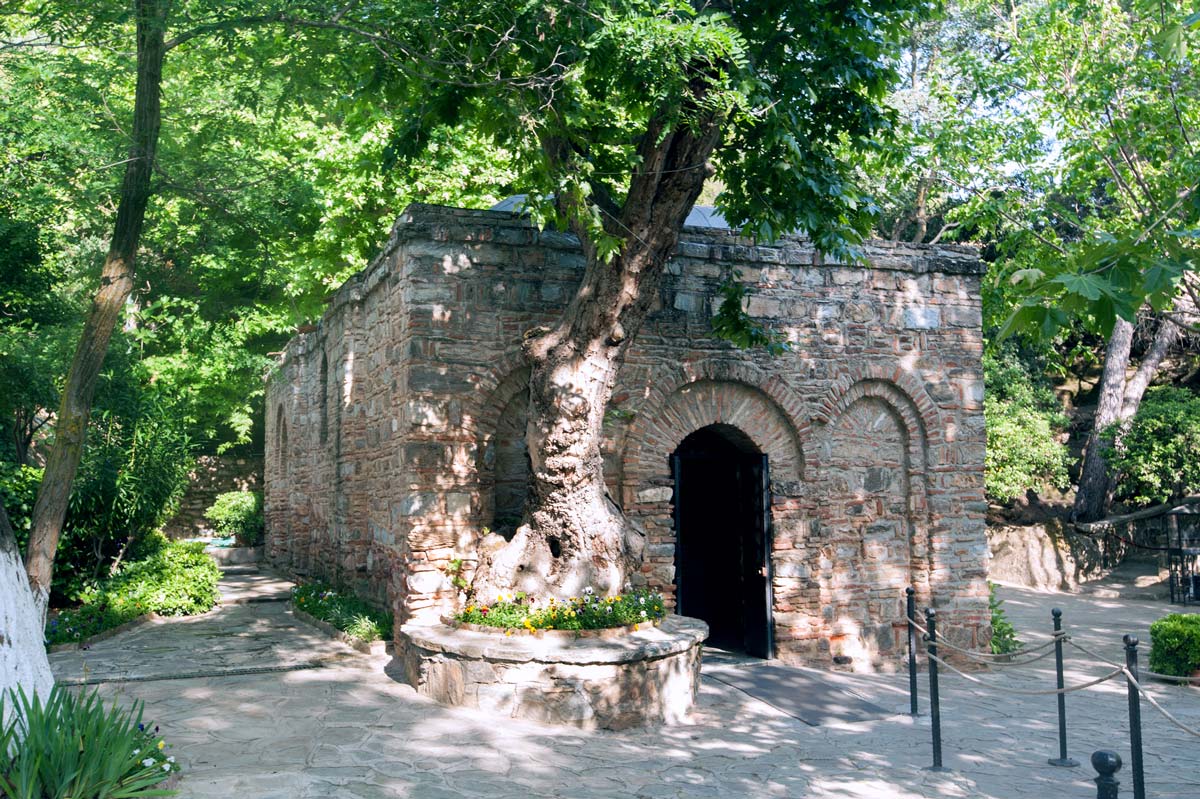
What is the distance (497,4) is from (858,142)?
333cm

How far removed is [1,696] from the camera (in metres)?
4.49

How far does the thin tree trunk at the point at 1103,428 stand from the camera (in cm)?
1997

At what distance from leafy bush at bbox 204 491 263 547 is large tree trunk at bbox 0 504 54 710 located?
1760 centimetres

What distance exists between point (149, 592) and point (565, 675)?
23.8 feet

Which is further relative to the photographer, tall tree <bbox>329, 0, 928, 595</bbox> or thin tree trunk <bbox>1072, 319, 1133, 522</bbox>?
thin tree trunk <bbox>1072, 319, 1133, 522</bbox>

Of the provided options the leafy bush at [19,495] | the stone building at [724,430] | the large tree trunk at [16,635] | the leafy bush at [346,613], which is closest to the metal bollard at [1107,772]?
the large tree trunk at [16,635]

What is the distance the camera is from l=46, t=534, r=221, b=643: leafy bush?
34.0 ft

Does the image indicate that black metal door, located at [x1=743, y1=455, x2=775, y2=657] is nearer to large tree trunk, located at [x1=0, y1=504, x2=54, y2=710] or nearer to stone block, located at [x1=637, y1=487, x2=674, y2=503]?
stone block, located at [x1=637, y1=487, x2=674, y2=503]

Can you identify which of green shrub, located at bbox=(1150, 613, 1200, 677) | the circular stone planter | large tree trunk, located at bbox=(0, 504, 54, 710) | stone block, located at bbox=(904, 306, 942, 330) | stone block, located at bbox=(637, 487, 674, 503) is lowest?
green shrub, located at bbox=(1150, 613, 1200, 677)

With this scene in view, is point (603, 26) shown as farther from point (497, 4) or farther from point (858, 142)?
point (858, 142)

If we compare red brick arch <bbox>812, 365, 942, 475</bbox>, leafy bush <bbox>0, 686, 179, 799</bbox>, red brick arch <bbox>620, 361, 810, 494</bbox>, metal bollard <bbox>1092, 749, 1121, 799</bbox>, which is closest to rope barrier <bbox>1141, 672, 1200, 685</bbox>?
metal bollard <bbox>1092, 749, 1121, 799</bbox>

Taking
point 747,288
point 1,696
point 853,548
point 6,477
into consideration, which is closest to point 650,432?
point 747,288

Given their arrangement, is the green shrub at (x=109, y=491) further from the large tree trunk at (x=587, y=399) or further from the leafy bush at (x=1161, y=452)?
the leafy bush at (x=1161, y=452)

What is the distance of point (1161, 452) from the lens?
60.9ft
